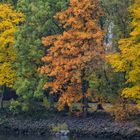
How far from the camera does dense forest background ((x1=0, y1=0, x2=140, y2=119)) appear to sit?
41438mm

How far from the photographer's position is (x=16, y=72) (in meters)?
44.1

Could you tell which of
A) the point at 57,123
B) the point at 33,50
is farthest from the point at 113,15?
the point at 57,123

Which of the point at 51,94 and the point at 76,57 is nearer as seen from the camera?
the point at 76,57

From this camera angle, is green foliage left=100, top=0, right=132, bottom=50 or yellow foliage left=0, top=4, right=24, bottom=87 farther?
yellow foliage left=0, top=4, right=24, bottom=87

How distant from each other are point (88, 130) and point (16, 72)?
8.80m

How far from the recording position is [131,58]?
38.4 m

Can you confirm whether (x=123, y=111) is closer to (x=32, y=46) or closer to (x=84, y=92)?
(x=84, y=92)

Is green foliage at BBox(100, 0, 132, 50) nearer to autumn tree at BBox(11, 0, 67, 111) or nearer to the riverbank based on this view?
autumn tree at BBox(11, 0, 67, 111)

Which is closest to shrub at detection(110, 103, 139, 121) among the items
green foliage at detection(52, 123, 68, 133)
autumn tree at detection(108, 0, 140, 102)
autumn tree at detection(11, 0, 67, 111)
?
autumn tree at detection(108, 0, 140, 102)

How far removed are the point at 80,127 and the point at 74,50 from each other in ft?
20.9

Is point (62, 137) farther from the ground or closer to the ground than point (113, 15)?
closer to the ground

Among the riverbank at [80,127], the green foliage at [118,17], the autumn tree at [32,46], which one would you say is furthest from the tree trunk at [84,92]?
the green foliage at [118,17]

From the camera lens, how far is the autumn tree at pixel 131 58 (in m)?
38.5

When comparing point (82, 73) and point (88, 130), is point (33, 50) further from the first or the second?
point (88, 130)
